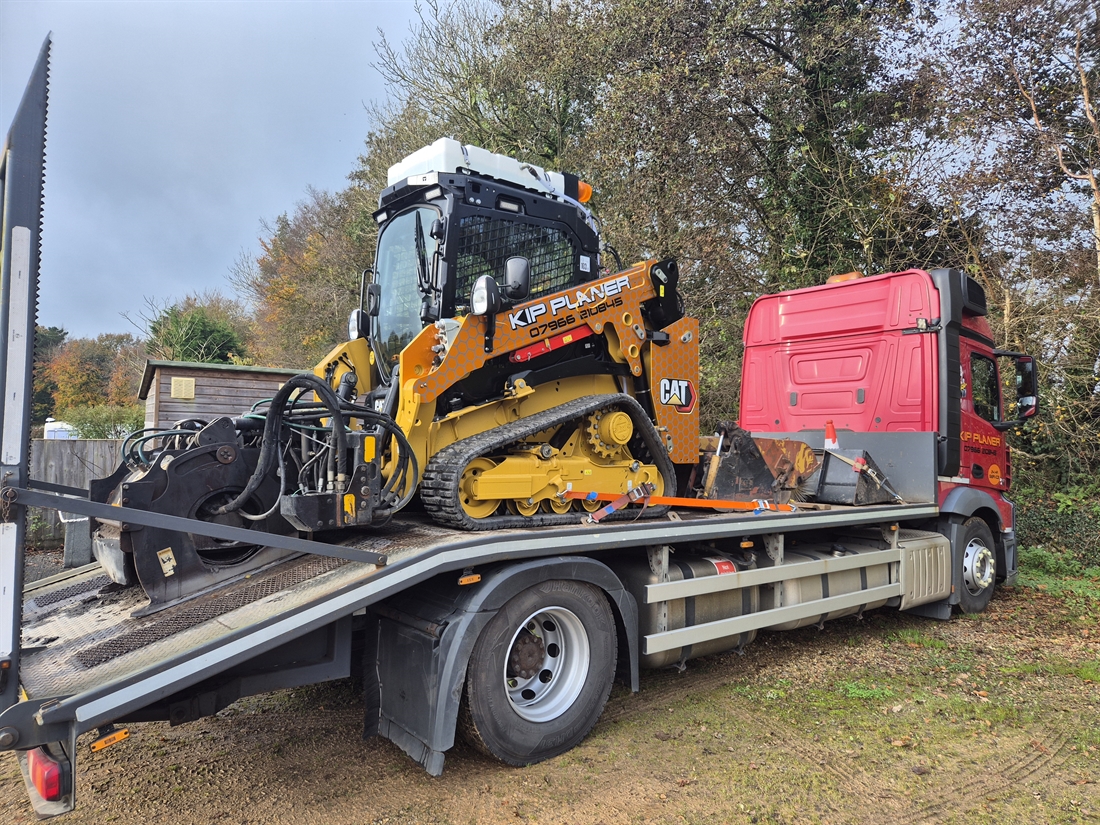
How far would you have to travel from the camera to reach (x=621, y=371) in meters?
5.19

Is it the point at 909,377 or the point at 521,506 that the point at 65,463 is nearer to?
the point at 521,506

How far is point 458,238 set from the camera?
4.65 metres

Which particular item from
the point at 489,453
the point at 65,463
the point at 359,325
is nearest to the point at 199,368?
the point at 65,463

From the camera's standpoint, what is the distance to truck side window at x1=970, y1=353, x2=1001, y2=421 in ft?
23.5


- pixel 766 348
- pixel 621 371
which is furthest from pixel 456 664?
pixel 766 348

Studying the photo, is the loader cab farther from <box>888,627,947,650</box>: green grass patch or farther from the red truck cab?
<box>888,627,947,650</box>: green grass patch

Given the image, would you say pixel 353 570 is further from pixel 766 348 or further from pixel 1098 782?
pixel 766 348

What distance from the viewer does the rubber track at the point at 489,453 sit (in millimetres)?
3953

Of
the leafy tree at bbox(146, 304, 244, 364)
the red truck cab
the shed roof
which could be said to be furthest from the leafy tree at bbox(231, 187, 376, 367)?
the red truck cab

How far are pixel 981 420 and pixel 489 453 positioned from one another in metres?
5.55

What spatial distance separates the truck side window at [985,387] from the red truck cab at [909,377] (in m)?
0.01

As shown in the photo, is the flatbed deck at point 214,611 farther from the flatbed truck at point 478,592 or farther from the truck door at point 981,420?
the truck door at point 981,420

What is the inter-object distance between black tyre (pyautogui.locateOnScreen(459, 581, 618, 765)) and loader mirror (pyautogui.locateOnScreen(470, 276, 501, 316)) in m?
1.62

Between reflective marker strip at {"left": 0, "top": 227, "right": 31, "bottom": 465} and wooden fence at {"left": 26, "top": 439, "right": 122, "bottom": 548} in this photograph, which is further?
wooden fence at {"left": 26, "top": 439, "right": 122, "bottom": 548}
